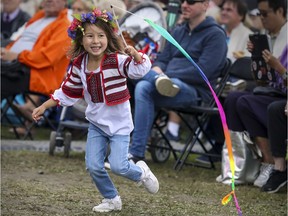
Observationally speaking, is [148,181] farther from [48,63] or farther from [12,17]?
[12,17]

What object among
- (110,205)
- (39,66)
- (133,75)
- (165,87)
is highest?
(133,75)

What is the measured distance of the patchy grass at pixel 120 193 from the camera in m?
5.73

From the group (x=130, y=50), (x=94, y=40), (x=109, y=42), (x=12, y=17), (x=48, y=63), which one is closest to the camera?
(x=130, y=50)

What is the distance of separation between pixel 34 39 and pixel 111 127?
432 centimetres

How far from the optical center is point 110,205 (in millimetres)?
5664

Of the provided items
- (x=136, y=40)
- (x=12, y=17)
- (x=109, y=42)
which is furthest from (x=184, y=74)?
(x=12, y=17)

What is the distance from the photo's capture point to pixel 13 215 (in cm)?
532

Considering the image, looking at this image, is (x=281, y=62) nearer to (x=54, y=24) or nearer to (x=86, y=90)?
(x=86, y=90)

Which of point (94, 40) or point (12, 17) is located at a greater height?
point (94, 40)

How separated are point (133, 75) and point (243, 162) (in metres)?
2.19

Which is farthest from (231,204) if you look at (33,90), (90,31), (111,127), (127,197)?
(33,90)

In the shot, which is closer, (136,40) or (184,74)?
(184,74)

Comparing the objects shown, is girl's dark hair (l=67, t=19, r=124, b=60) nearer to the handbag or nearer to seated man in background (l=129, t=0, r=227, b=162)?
seated man in background (l=129, t=0, r=227, b=162)

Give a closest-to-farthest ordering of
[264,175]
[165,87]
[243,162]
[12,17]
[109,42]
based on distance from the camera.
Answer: [109,42], [264,175], [243,162], [165,87], [12,17]
